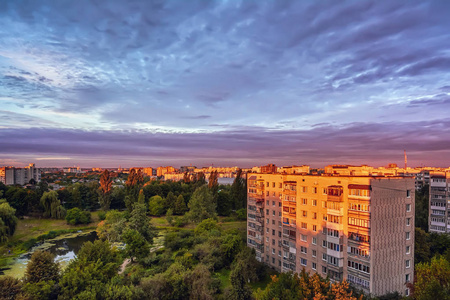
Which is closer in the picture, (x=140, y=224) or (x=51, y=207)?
(x=140, y=224)

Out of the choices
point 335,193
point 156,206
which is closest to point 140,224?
point 156,206

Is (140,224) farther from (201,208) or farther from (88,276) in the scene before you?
(88,276)

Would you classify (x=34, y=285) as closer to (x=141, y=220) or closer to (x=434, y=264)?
(x=141, y=220)

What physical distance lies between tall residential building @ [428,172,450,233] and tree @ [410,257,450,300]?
27.4 meters

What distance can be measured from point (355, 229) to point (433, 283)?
20.4 feet

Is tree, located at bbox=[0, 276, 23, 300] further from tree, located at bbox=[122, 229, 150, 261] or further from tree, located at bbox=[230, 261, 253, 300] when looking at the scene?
tree, located at bbox=[122, 229, 150, 261]

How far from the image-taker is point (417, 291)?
15.4 metres

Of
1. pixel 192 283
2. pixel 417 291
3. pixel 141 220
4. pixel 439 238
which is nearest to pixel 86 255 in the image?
pixel 192 283

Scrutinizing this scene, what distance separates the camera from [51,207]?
56156mm

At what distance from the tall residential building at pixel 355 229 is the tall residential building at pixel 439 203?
2457 centimetres

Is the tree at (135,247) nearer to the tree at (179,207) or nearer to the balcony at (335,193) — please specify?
the balcony at (335,193)

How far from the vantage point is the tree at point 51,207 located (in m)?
56.2

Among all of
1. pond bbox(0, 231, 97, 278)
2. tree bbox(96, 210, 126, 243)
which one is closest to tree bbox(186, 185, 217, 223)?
tree bbox(96, 210, 126, 243)

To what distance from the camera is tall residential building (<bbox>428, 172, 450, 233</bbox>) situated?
38531mm
